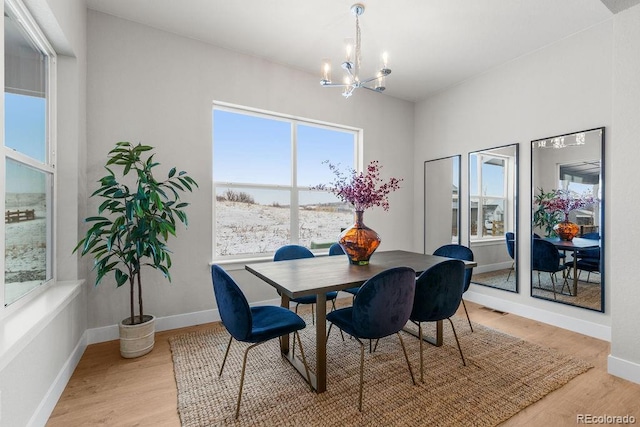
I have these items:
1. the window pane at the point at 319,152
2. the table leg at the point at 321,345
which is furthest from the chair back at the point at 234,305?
the window pane at the point at 319,152

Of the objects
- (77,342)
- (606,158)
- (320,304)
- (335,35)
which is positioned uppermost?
(335,35)

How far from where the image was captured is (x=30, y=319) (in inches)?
63.7

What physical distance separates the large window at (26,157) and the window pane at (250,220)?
59.6 inches

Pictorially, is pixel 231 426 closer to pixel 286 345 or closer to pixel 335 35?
pixel 286 345

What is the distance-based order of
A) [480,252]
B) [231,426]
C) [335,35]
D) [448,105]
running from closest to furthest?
1. [231,426]
2. [335,35]
3. [480,252]
4. [448,105]

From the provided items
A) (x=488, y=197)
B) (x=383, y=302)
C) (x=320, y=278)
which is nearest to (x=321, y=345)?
(x=320, y=278)

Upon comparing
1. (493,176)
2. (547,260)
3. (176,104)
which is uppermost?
(176,104)

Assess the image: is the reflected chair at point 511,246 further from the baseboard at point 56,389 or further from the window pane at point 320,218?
the baseboard at point 56,389

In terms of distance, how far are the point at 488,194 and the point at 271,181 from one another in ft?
9.29

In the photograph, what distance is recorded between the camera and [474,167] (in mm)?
3979

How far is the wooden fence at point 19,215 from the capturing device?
5.49 ft

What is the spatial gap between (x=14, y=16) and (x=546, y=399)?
163 inches

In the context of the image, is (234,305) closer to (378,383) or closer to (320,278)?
(320,278)

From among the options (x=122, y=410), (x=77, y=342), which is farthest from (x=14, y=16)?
(x=122, y=410)
